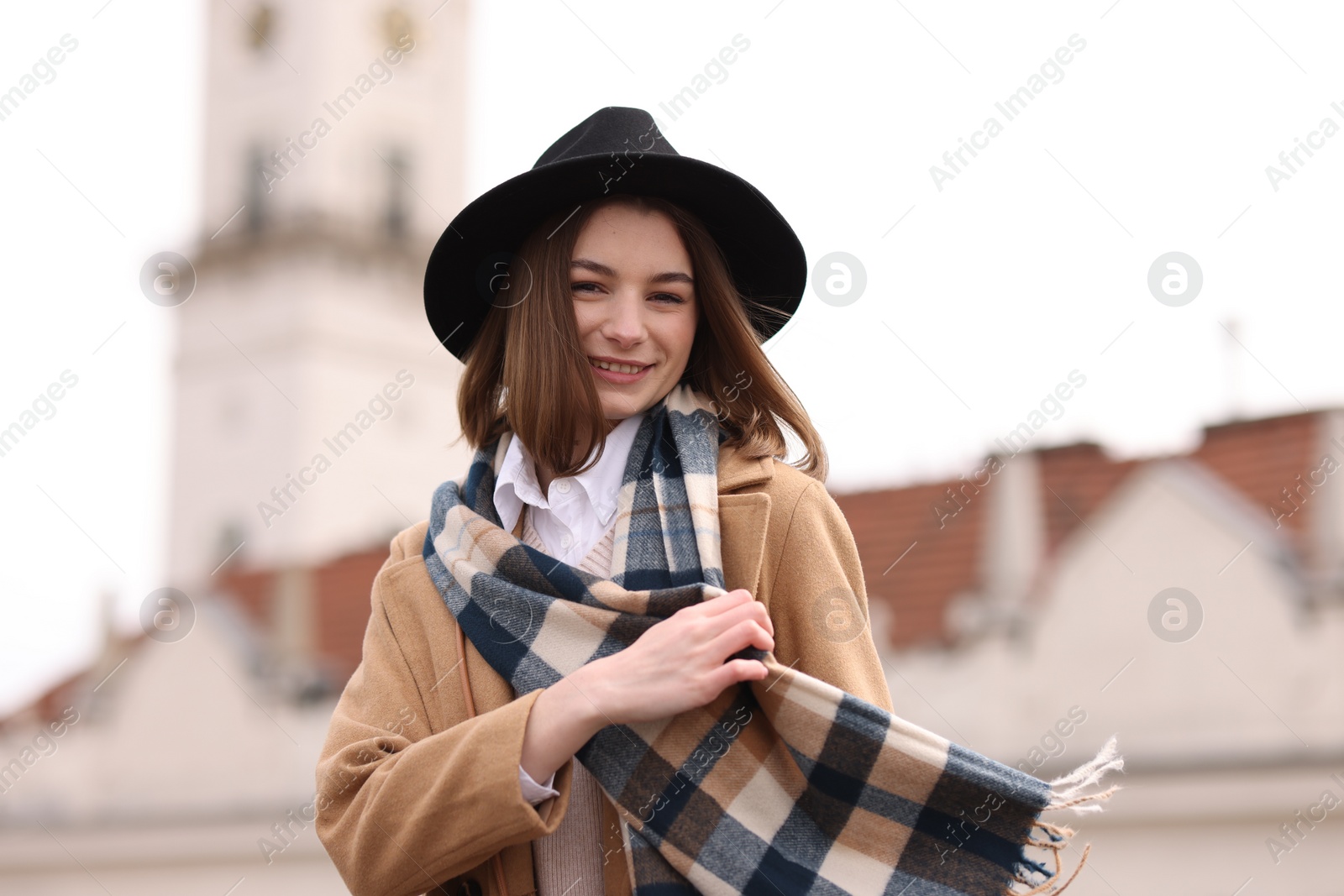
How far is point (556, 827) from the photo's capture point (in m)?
2.18

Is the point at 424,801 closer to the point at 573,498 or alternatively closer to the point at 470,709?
the point at 470,709

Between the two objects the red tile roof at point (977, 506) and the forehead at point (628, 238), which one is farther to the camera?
the red tile roof at point (977, 506)

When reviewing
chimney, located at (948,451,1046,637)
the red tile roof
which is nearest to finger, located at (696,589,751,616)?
the red tile roof

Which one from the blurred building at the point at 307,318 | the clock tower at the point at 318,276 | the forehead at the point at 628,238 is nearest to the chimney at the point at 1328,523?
the forehead at the point at 628,238

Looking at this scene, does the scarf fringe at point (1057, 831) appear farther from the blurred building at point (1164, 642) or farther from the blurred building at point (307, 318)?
the blurred building at point (307, 318)

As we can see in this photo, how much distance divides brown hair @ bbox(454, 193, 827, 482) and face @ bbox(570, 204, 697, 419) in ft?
0.07

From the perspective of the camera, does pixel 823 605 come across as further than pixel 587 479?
No

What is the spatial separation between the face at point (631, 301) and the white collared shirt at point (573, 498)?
8cm

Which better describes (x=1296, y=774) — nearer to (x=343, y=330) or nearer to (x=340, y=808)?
(x=340, y=808)

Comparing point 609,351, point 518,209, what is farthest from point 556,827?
point 518,209

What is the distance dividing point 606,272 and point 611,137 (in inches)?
10.0

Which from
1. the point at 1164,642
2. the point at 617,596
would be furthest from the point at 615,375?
the point at 1164,642

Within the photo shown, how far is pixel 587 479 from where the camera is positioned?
7.75 ft

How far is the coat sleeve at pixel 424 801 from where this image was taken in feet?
6.65
